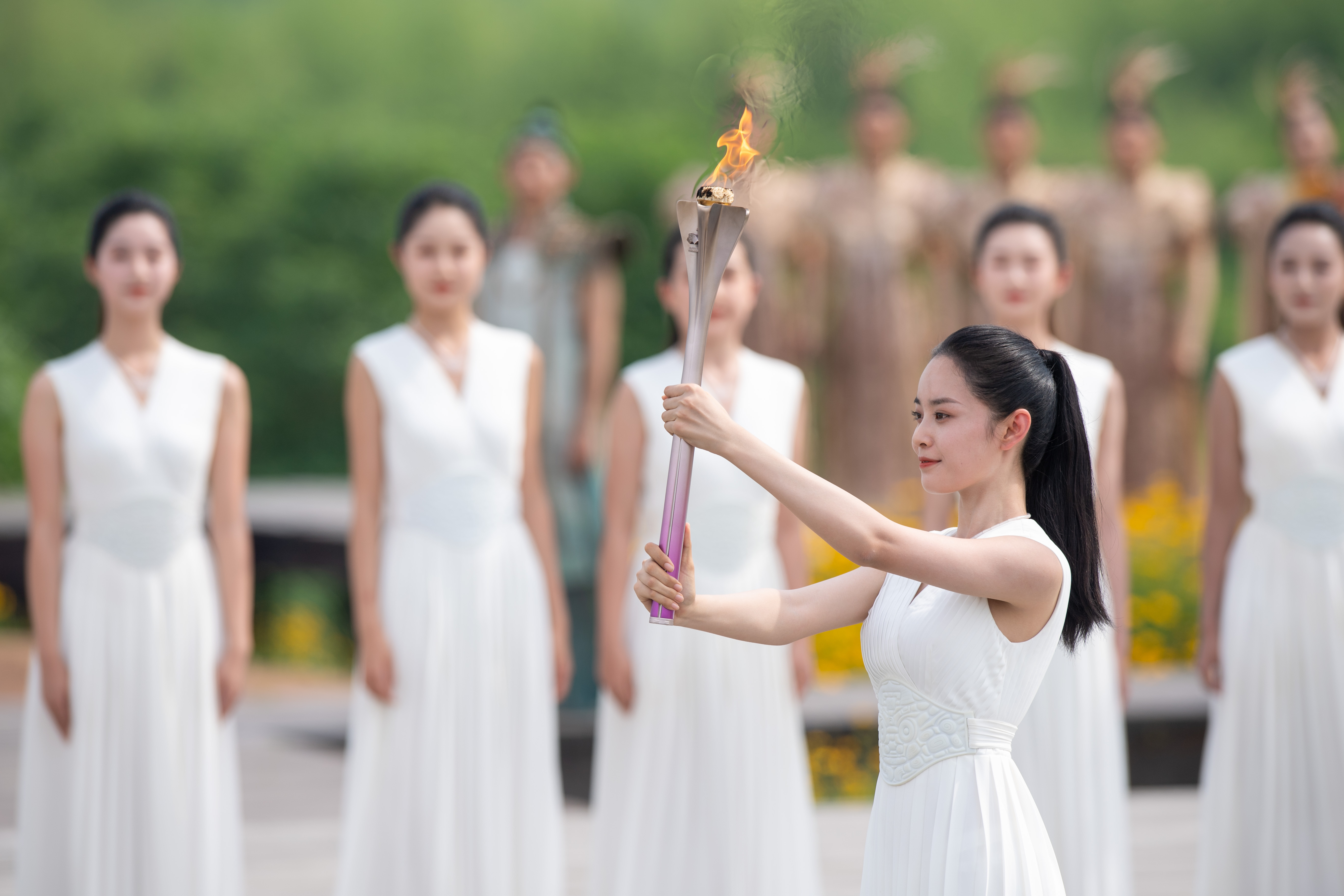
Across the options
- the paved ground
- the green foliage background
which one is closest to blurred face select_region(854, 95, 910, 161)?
the green foliage background

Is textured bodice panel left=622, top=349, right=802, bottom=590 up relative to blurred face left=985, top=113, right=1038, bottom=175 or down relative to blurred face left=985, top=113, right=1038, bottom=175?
down

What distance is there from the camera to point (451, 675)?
4.11 meters

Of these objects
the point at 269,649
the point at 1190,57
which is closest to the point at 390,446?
the point at 269,649

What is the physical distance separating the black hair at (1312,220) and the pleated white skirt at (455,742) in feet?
7.39

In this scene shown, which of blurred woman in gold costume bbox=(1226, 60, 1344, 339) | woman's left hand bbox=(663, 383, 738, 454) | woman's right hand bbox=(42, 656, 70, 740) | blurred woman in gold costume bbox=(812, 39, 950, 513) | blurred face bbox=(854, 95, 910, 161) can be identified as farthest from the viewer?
blurred woman in gold costume bbox=(812, 39, 950, 513)

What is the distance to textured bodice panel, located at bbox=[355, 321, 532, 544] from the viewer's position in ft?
13.6

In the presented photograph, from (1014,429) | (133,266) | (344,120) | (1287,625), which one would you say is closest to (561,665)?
(133,266)

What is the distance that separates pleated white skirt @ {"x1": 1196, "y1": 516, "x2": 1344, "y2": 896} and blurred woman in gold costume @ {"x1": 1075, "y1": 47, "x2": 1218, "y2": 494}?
4764mm

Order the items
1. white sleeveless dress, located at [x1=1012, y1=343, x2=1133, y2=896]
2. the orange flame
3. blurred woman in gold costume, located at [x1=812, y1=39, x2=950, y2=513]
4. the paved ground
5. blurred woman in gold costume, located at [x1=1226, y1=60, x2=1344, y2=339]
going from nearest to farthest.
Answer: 1. the orange flame
2. white sleeveless dress, located at [x1=1012, y1=343, x2=1133, y2=896]
3. the paved ground
4. blurred woman in gold costume, located at [x1=1226, y1=60, x2=1344, y2=339]
5. blurred woman in gold costume, located at [x1=812, y1=39, x2=950, y2=513]

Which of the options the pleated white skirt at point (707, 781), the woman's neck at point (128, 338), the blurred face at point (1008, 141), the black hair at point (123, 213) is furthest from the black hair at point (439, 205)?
the blurred face at point (1008, 141)

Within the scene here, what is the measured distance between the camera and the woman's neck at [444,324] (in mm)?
4273

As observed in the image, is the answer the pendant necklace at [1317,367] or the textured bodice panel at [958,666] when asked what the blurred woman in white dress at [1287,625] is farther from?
the textured bodice panel at [958,666]

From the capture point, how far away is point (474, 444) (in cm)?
417

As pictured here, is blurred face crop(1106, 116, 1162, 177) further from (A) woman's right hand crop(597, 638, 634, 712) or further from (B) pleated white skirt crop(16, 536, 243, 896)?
(B) pleated white skirt crop(16, 536, 243, 896)
